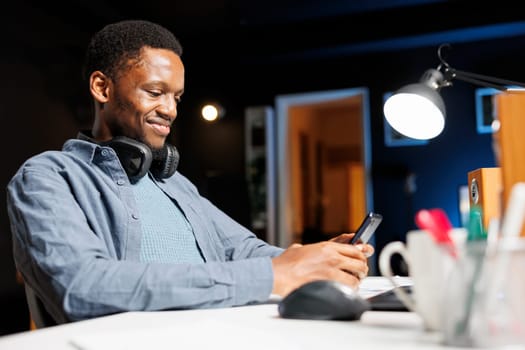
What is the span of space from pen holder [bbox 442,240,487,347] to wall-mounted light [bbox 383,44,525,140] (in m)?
0.95

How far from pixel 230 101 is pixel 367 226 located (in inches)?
204

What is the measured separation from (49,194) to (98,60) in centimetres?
60

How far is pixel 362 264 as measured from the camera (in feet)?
3.48

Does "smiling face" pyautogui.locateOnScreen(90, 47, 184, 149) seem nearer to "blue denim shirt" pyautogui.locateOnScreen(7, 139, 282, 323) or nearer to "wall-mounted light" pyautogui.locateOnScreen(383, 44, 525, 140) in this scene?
"blue denim shirt" pyautogui.locateOnScreen(7, 139, 282, 323)

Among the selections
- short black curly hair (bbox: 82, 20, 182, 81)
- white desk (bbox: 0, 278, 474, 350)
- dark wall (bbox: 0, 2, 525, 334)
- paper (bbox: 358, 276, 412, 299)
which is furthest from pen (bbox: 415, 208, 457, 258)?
dark wall (bbox: 0, 2, 525, 334)

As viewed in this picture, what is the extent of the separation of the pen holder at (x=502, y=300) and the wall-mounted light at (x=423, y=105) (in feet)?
3.02

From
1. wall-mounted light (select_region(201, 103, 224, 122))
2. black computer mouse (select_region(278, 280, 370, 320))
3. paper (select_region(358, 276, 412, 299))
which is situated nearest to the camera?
black computer mouse (select_region(278, 280, 370, 320))

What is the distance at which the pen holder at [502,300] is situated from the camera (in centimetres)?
59

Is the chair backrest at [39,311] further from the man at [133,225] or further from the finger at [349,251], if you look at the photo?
the finger at [349,251]

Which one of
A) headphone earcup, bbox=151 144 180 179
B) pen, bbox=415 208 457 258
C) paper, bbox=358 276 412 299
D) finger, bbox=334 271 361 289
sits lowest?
paper, bbox=358 276 412 299

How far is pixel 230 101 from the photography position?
6215mm

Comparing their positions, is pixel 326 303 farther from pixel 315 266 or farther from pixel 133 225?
pixel 133 225

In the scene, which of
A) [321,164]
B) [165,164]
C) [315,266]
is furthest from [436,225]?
[321,164]

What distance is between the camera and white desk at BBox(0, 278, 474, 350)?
67 cm
